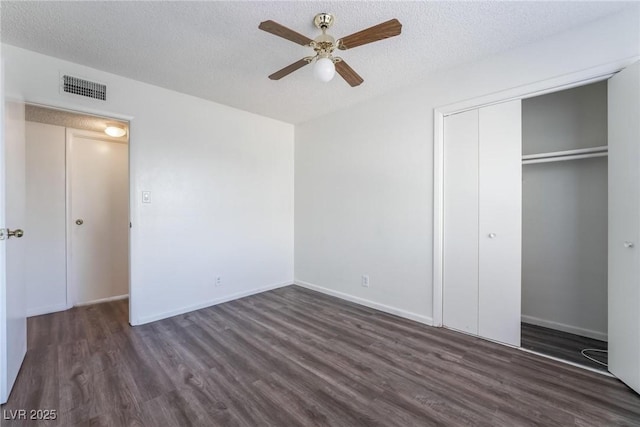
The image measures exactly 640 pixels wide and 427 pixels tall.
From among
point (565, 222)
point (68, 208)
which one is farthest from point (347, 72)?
point (68, 208)

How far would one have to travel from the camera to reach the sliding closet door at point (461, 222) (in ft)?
8.32

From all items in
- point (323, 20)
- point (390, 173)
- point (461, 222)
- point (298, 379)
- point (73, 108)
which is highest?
point (323, 20)

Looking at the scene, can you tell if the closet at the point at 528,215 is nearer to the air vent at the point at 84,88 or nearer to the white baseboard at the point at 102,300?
the air vent at the point at 84,88

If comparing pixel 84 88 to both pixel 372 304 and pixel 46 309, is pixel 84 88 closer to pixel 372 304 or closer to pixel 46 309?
pixel 46 309

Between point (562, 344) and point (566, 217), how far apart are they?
119 centimetres

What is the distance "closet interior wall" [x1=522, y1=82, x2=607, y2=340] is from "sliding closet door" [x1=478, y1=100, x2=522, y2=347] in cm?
77

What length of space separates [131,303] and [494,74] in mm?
4125

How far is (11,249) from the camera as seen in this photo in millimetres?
1833

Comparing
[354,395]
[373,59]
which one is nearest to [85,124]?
[373,59]

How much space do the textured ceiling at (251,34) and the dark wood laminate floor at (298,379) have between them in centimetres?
253

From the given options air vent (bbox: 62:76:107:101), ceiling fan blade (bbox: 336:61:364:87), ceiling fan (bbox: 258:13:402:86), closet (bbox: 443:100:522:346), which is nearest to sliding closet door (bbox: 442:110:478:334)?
closet (bbox: 443:100:522:346)

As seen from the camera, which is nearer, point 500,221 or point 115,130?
point 500,221

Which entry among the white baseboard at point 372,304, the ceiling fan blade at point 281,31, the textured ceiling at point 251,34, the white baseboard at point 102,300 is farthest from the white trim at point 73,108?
the white baseboard at point 372,304

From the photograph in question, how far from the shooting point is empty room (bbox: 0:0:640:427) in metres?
1.75
